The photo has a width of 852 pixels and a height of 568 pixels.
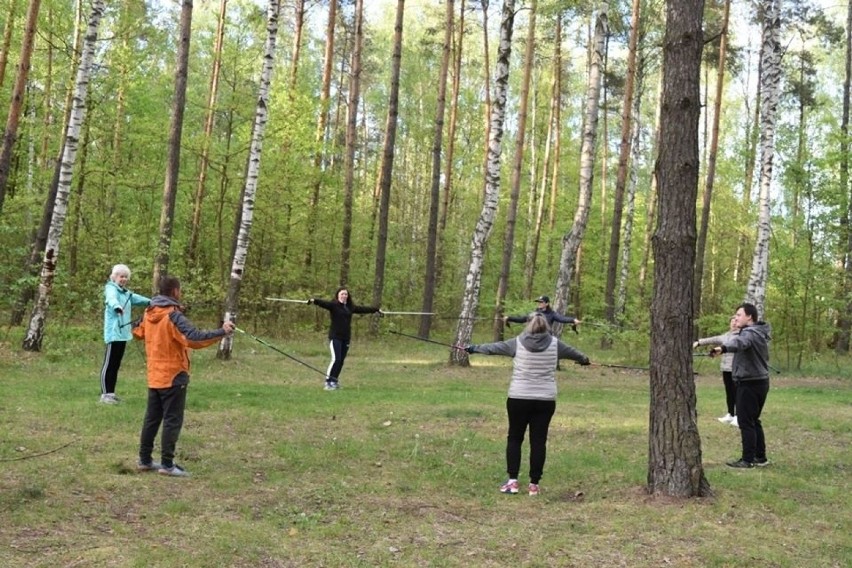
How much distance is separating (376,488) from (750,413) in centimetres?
417

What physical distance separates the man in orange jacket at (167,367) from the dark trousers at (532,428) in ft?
8.77

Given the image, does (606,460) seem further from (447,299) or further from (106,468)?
(447,299)

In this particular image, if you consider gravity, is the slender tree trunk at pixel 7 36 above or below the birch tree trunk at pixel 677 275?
above

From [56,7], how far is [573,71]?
25.8 metres

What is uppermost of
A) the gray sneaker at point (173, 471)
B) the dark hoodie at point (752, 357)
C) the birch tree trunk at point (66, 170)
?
the birch tree trunk at point (66, 170)

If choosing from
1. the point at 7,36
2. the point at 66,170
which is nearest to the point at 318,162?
the point at 7,36

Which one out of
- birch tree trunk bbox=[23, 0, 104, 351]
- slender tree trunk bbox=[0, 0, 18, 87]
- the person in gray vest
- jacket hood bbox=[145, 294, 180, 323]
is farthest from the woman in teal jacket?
slender tree trunk bbox=[0, 0, 18, 87]

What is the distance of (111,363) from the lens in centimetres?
908

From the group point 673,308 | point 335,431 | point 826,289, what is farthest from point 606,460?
point 826,289

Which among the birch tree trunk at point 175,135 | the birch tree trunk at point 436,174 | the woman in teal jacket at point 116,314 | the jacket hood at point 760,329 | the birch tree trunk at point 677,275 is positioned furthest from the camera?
the birch tree trunk at point 436,174

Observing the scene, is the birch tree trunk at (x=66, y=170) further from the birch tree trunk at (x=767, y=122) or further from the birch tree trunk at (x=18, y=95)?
the birch tree trunk at (x=767, y=122)

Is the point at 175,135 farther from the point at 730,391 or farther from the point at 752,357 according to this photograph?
the point at 752,357

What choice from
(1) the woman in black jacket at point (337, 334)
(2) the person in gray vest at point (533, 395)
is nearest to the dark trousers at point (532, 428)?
(2) the person in gray vest at point (533, 395)

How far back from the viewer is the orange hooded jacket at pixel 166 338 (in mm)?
6352
